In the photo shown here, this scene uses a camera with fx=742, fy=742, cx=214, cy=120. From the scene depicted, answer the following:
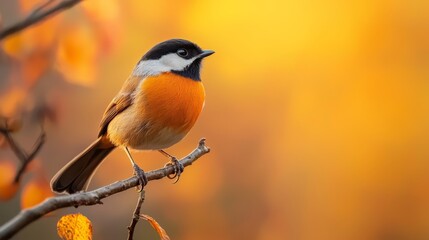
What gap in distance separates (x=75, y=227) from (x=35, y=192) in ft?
3.25

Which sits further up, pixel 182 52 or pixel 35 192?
pixel 182 52

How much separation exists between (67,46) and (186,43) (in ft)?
2.03

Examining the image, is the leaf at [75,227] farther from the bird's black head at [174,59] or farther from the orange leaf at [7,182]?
the bird's black head at [174,59]

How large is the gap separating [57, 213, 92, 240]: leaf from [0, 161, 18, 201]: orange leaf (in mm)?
554

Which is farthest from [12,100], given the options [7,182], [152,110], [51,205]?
[51,205]

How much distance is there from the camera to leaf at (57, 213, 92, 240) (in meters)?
1.94

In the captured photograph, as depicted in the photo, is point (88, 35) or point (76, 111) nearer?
point (88, 35)

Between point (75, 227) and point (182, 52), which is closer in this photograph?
point (75, 227)

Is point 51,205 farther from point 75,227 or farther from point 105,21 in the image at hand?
point 105,21

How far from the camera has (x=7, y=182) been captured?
2.72 metres

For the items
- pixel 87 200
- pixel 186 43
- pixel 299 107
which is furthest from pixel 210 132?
pixel 87 200

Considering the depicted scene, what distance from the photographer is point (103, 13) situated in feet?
10.6

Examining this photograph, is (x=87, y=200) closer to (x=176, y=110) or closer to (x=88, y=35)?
(x=176, y=110)

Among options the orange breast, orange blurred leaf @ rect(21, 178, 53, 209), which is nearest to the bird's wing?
the orange breast
